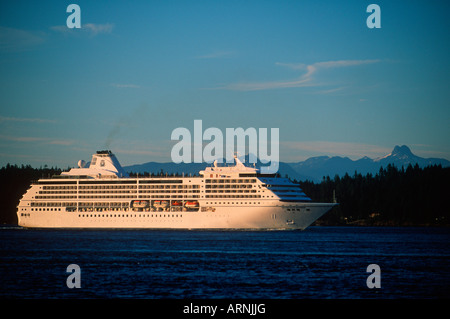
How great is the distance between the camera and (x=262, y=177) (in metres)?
108

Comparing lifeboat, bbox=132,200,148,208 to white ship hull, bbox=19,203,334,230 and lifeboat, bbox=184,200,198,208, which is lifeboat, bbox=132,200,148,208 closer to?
white ship hull, bbox=19,203,334,230

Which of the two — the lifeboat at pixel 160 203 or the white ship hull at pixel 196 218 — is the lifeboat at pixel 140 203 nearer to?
the white ship hull at pixel 196 218

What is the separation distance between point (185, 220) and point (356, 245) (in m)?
36.1

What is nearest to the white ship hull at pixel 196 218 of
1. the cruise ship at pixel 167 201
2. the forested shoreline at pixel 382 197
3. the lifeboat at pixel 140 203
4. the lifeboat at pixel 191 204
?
the cruise ship at pixel 167 201

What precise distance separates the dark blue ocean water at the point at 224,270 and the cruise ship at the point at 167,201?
21.3 m

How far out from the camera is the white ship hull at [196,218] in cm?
10438

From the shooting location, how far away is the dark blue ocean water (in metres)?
41.8

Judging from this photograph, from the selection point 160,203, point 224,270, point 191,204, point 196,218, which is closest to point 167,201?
point 160,203

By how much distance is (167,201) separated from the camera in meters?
115

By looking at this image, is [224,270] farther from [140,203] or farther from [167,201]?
[140,203]

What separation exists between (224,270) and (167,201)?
204 ft

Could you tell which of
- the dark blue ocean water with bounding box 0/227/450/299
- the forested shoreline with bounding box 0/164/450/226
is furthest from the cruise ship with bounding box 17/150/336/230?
the forested shoreline with bounding box 0/164/450/226
